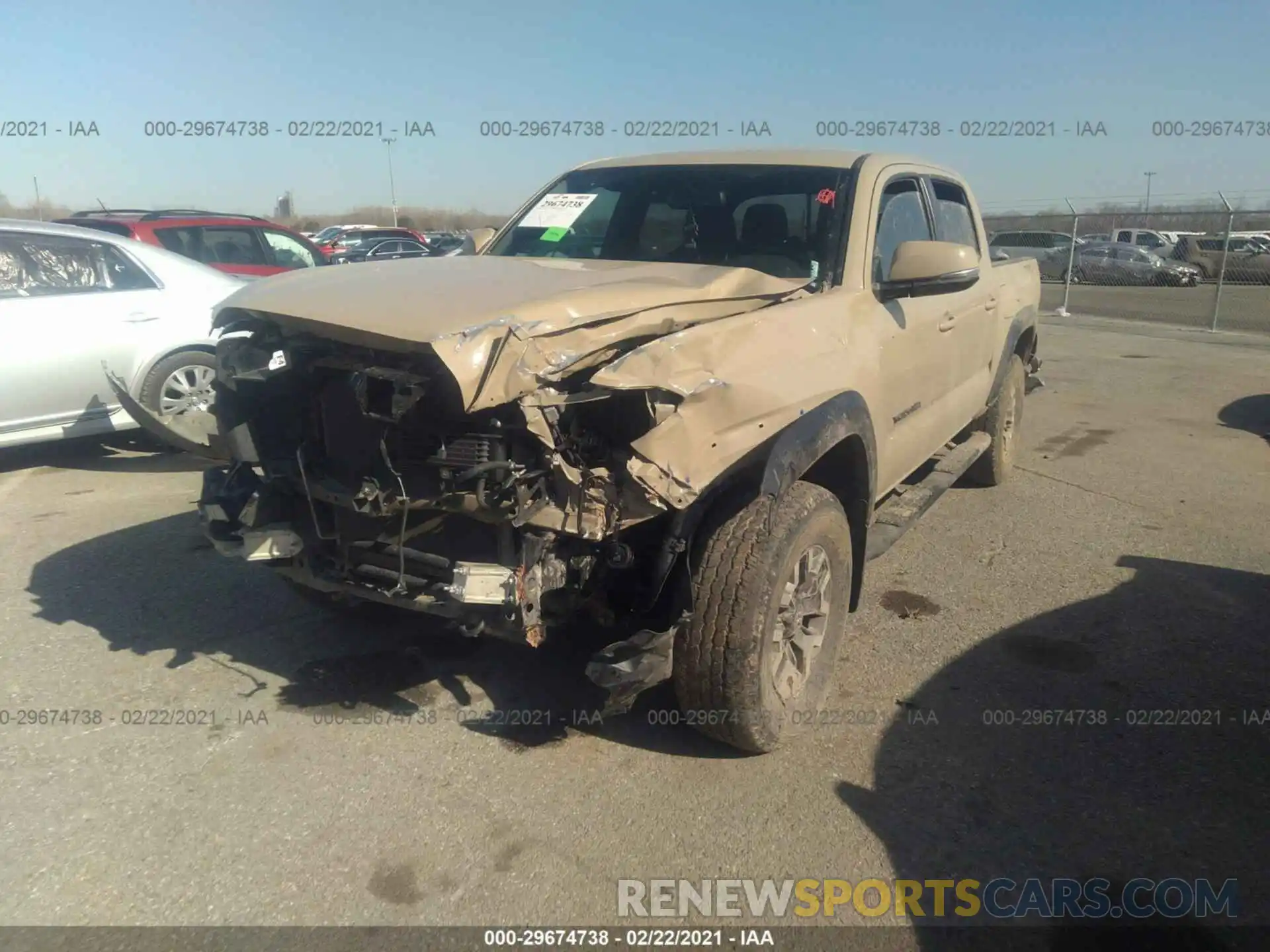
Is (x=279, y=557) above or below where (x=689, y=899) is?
above

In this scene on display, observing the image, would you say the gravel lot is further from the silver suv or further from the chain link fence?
the silver suv

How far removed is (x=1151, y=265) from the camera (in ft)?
85.3

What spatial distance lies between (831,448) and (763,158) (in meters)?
1.73

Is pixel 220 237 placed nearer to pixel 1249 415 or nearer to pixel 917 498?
pixel 917 498

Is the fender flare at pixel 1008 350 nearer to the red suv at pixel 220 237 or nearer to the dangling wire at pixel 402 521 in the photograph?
the dangling wire at pixel 402 521

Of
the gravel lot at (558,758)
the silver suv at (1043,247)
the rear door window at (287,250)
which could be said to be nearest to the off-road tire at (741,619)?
the gravel lot at (558,758)

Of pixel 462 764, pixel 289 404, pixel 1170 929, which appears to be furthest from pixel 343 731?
pixel 1170 929

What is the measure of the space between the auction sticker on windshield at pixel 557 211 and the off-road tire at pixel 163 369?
2995 millimetres

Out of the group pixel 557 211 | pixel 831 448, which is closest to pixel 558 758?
pixel 831 448

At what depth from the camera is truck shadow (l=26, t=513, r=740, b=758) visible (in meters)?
3.49

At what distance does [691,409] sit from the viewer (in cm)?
264

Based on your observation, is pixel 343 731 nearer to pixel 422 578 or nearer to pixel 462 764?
pixel 462 764

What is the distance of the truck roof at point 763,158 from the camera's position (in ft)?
13.8

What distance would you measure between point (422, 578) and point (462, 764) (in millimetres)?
689
